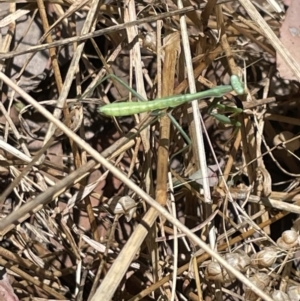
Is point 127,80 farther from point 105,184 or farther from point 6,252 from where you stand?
point 6,252

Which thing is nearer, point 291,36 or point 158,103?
point 158,103

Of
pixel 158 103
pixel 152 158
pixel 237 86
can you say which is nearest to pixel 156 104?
pixel 158 103

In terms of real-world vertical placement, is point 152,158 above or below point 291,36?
below

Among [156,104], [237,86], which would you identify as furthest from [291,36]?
[156,104]

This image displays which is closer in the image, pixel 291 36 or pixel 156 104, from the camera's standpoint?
pixel 156 104

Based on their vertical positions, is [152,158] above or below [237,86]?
below

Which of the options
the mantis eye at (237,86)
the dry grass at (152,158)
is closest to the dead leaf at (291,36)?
the dry grass at (152,158)

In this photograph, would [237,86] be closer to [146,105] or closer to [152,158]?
[146,105]

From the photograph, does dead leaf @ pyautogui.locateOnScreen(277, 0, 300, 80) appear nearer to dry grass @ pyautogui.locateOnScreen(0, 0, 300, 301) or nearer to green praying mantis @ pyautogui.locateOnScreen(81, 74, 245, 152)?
dry grass @ pyautogui.locateOnScreen(0, 0, 300, 301)

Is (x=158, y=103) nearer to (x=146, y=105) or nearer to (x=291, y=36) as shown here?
(x=146, y=105)
